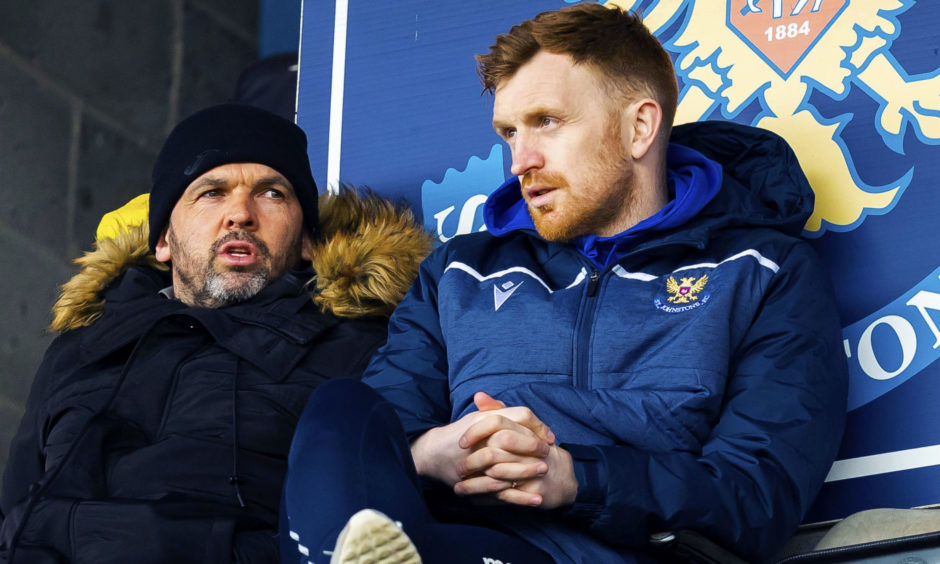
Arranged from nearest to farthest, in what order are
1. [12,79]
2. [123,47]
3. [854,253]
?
[854,253], [12,79], [123,47]

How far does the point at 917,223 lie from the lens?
2318 millimetres

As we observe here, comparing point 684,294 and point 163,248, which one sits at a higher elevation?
point 163,248

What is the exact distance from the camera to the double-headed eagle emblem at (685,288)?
198cm

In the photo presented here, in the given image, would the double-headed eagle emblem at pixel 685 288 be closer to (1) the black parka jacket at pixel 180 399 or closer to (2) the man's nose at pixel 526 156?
(2) the man's nose at pixel 526 156

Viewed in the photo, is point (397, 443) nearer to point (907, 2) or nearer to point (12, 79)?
point (907, 2)

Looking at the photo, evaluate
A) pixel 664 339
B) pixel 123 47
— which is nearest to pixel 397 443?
pixel 664 339

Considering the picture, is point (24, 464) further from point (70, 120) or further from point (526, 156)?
point (70, 120)

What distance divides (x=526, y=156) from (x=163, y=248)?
38.3 inches

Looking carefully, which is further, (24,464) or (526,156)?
(24,464)

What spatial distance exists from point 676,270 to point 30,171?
2187 millimetres

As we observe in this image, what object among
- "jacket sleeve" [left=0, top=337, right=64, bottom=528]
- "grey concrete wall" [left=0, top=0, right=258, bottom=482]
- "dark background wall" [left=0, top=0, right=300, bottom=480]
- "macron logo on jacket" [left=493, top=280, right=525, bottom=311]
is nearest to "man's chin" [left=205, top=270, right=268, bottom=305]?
"jacket sleeve" [left=0, top=337, right=64, bottom=528]

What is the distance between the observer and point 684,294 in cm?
199

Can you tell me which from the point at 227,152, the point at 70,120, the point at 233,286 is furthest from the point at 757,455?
the point at 70,120

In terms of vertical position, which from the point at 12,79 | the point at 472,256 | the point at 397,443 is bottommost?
the point at 397,443
